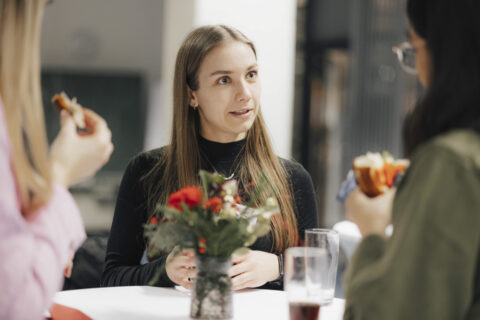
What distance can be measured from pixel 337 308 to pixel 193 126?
0.85m

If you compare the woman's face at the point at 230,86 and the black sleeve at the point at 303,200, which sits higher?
the woman's face at the point at 230,86

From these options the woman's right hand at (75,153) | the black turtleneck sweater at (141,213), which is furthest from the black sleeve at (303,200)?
the woman's right hand at (75,153)

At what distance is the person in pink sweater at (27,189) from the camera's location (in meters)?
1.04

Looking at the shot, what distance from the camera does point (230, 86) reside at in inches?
85.0

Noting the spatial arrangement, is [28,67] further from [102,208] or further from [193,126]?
[102,208]

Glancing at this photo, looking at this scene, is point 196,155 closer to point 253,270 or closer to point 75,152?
point 253,270

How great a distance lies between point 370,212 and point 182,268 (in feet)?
2.37

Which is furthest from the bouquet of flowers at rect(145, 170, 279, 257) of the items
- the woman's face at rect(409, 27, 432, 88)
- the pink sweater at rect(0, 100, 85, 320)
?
the woman's face at rect(409, 27, 432, 88)

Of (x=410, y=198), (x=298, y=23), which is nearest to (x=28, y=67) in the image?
(x=410, y=198)

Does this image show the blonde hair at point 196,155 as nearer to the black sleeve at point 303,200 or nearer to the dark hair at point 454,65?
the black sleeve at point 303,200

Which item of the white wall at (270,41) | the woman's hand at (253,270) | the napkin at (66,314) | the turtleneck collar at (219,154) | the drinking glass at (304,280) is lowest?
the napkin at (66,314)

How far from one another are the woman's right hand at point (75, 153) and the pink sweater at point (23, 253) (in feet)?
0.36

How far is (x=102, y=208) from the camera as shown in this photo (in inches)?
329

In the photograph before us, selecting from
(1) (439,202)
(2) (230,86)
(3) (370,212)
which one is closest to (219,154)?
(2) (230,86)
